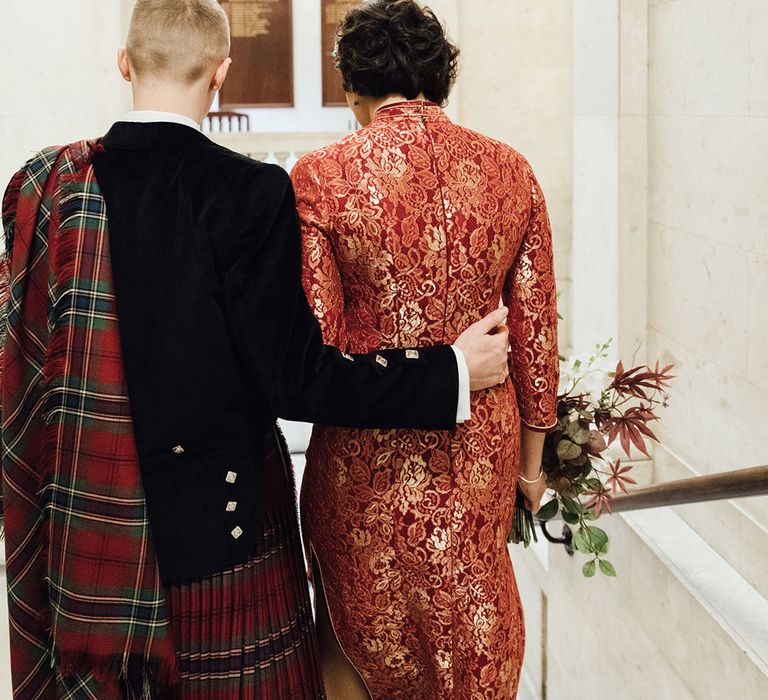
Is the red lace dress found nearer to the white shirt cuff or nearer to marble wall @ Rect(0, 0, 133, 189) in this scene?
the white shirt cuff

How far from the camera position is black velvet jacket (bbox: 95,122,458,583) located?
79.9 inches

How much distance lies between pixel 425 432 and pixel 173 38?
38.0 inches

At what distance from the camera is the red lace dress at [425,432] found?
2.28 metres

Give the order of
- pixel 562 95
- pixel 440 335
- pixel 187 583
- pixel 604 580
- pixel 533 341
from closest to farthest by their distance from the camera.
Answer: pixel 187 583 → pixel 440 335 → pixel 533 341 → pixel 604 580 → pixel 562 95

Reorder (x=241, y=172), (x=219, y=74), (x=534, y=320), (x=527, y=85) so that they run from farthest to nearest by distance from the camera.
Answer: (x=527, y=85) < (x=534, y=320) < (x=219, y=74) < (x=241, y=172)

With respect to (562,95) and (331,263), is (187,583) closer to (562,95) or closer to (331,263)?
(331,263)

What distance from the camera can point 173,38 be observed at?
2.08 metres

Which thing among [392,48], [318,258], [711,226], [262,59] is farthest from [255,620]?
[262,59]

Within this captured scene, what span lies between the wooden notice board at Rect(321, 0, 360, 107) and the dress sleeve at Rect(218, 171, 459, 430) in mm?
11070

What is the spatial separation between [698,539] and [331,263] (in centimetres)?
272

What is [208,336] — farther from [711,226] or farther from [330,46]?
[330,46]

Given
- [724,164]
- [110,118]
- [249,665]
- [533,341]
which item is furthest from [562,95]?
[249,665]

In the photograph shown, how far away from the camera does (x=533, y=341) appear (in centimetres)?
253

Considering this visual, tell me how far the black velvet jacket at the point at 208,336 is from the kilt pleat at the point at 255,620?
0.09 metres
